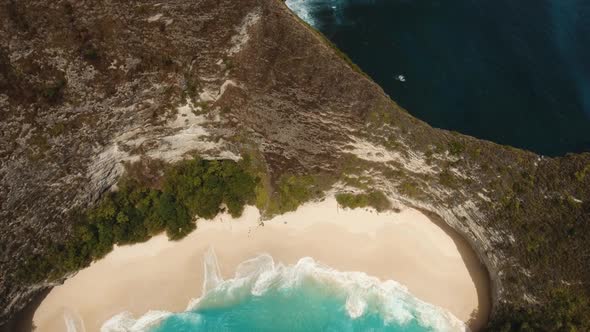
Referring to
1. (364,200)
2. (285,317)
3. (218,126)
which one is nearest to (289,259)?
(285,317)

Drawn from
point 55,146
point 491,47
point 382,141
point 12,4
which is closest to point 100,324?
point 55,146

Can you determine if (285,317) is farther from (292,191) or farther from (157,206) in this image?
(157,206)

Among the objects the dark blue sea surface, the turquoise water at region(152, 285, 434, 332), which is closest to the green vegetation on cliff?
the turquoise water at region(152, 285, 434, 332)

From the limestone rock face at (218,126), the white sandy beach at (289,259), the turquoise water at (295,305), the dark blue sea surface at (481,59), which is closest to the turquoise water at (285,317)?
the turquoise water at (295,305)

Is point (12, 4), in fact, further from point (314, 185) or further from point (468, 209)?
point (468, 209)

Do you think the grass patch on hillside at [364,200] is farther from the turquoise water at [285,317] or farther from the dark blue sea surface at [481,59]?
the dark blue sea surface at [481,59]
